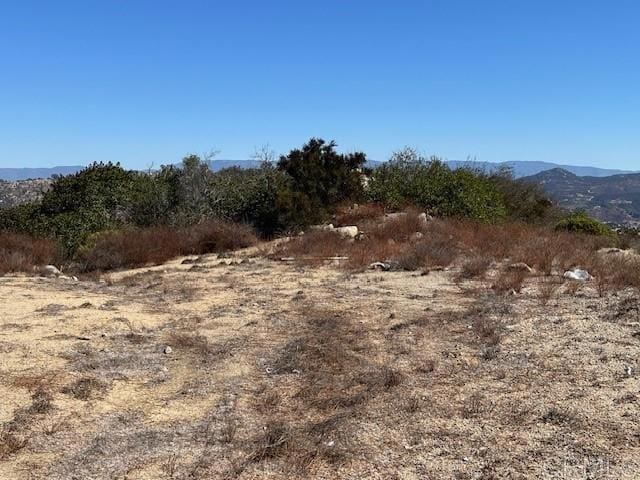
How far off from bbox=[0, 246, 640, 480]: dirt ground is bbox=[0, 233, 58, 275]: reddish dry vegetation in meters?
2.62

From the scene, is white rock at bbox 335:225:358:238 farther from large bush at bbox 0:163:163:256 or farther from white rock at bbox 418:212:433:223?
large bush at bbox 0:163:163:256

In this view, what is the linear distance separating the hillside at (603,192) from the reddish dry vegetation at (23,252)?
1575 inches

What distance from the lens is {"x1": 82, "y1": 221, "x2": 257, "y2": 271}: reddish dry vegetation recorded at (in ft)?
41.9

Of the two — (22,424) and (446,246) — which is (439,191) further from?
(22,424)

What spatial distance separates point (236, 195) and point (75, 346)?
11.7 meters

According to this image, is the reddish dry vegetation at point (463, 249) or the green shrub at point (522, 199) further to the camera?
the green shrub at point (522, 199)

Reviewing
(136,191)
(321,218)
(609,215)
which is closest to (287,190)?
(321,218)

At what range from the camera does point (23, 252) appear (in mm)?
12484

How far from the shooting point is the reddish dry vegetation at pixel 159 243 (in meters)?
12.8

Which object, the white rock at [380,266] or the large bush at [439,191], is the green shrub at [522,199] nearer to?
the large bush at [439,191]

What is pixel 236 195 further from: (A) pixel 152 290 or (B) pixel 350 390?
(B) pixel 350 390

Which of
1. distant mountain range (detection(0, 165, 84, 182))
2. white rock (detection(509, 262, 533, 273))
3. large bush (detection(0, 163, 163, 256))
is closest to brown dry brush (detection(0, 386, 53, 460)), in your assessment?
white rock (detection(509, 262, 533, 273))

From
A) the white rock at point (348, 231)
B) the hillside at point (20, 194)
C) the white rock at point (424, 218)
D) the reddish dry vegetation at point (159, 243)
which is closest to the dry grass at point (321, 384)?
the reddish dry vegetation at point (159, 243)

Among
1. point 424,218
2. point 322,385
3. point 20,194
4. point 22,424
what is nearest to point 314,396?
point 322,385
